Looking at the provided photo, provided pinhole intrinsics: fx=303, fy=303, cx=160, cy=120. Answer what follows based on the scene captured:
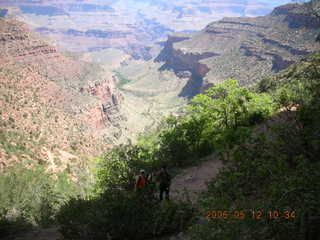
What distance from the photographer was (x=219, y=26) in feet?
599

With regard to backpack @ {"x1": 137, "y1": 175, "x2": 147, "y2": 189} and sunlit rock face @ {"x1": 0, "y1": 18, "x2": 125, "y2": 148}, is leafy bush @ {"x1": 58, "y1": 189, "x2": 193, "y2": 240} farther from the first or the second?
sunlit rock face @ {"x1": 0, "y1": 18, "x2": 125, "y2": 148}

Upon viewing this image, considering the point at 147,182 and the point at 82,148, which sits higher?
the point at 147,182

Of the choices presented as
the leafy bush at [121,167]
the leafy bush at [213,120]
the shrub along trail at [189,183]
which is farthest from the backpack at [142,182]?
the leafy bush at [213,120]

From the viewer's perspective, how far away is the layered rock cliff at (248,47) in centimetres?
10475

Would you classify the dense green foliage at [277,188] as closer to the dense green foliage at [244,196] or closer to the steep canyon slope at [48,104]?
the dense green foliage at [244,196]

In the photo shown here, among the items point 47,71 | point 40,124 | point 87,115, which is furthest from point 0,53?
point 40,124

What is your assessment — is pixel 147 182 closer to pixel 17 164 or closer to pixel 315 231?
pixel 315 231

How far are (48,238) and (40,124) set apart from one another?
42737 mm

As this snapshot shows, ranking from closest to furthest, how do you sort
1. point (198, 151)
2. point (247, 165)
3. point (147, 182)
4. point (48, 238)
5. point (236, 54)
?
point (247, 165)
point (147, 182)
point (48, 238)
point (198, 151)
point (236, 54)

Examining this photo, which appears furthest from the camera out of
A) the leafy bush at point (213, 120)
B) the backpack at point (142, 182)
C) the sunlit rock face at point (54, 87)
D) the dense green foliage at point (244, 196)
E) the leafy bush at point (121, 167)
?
the sunlit rock face at point (54, 87)
